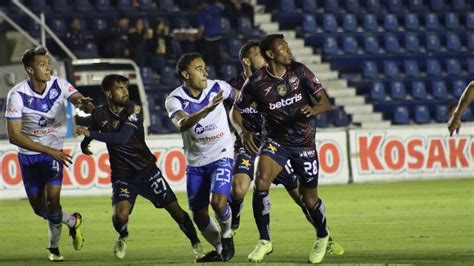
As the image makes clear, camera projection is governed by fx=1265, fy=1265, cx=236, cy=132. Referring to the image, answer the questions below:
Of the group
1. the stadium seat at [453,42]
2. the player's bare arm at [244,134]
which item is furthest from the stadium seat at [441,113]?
the player's bare arm at [244,134]

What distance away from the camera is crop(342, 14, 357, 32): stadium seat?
109ft

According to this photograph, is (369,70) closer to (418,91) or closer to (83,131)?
(418,91)

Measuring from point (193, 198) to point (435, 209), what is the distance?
7367mm

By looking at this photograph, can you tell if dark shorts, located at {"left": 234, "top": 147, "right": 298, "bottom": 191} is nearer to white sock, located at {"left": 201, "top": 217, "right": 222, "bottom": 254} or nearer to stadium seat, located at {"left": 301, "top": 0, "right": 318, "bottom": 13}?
white sock, located at {"left": 201, "top": 217, "right": 222, "bottom": 254}

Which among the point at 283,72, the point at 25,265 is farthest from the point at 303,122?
the point at 25,265

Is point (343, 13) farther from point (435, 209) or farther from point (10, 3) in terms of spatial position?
point (435, 209)

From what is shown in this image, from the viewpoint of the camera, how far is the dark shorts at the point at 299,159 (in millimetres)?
11648

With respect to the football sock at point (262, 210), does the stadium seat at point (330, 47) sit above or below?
below

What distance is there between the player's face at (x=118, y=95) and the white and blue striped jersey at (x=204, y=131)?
1.93 ft

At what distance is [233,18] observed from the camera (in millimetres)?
32000

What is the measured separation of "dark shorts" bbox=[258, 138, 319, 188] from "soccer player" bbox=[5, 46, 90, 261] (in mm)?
2291

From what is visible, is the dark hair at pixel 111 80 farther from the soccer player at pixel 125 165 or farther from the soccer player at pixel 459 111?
the soccer player at pixel 459 111

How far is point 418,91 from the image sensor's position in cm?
3259

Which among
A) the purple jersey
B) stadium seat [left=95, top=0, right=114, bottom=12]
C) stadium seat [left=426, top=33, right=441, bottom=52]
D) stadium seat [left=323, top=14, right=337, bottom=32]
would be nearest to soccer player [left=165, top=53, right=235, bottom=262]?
the purple jersey
